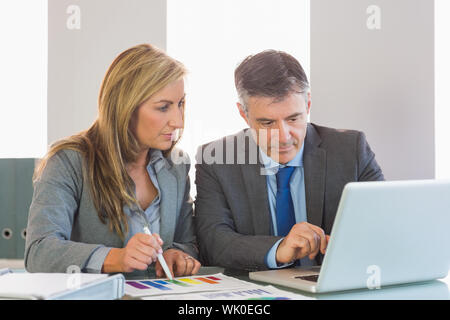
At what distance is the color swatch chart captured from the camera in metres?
1.17

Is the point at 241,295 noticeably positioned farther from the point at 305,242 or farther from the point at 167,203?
the point at 167,203

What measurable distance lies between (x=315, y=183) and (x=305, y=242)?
46cm

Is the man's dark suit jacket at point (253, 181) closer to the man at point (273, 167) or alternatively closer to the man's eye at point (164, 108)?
the man at point (273, 167)

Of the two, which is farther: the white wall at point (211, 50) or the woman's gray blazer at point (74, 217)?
the white wall at point (211, 50)

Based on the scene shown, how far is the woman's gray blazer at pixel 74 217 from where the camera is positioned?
1456 millimetres

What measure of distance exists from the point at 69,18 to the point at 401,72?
62.5 inches

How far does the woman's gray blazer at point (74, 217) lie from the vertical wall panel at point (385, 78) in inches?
30.5

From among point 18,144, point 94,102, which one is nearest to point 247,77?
point 94,102

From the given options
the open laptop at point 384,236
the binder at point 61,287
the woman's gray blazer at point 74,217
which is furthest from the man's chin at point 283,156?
the binder at point 61,287

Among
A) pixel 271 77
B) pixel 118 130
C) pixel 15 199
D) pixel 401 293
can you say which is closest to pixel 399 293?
pixel 401 293

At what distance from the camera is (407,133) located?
2229 mm

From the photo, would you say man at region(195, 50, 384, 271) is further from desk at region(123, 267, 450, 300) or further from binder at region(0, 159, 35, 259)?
binder at region(0, 159, 35, 259)

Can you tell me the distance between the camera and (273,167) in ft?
6.07
